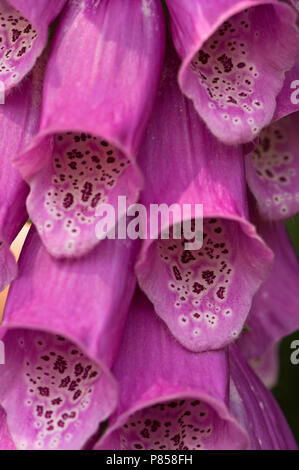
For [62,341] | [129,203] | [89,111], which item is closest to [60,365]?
[62,341]

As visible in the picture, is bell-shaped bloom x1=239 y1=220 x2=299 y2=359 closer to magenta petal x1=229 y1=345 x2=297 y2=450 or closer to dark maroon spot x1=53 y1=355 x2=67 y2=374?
magenta petal x1=229 y1=345 x2=297 y2=450

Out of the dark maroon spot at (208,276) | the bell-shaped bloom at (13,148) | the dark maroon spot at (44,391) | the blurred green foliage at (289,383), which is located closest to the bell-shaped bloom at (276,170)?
the dark maroon spot at (208,276)

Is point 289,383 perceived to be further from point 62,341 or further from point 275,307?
point 62,341

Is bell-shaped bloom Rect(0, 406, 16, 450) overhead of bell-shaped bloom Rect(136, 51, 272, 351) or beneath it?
beneath

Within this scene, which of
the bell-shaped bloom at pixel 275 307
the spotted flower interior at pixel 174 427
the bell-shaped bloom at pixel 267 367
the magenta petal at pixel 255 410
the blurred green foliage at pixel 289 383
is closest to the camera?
the spotted flower interior at pixel 174 427

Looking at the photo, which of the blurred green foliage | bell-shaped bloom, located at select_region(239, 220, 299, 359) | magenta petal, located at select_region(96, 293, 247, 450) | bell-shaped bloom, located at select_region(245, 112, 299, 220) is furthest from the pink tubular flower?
the blurred green foliage

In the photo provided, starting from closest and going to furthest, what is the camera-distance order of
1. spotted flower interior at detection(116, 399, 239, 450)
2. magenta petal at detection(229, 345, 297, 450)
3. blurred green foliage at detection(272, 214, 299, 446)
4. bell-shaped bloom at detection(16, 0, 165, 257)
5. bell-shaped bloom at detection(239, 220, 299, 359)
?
bell-shaped bloom at detection(16, 0, 165, 257)
spotted flower interior at detection(116, 399, 239, 450)
magenta petal at detection(229, 345, 297, 450)
bell-shaped bloom at detection(239, 220, 299, 359)
blurred green foliage at detection(272, 214, 299, 446)

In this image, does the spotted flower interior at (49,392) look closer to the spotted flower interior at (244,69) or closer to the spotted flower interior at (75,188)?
the spotted flower interior at (75,188)
